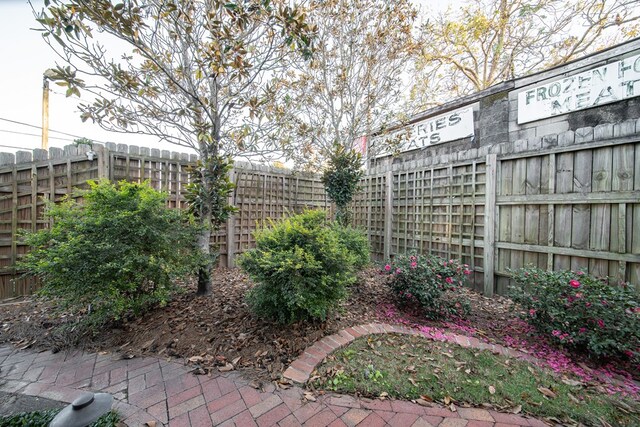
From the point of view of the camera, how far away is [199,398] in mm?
1629

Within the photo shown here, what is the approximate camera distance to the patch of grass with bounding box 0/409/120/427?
142 cm

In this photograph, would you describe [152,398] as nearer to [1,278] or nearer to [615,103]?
[1,278]

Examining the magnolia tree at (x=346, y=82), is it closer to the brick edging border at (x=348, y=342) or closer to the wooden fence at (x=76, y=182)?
the wooden fence at (x=76, y=182)

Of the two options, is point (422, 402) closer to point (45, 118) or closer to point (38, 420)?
point (38, 420)

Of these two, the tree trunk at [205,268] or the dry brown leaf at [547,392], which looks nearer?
the dry brown leaf at [547,392]

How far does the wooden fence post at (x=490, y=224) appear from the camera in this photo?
12.4 feet

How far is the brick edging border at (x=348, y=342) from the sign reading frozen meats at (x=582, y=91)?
157 inches

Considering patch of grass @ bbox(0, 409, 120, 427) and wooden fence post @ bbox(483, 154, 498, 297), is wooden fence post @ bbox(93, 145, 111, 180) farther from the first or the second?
wooden fence post @ bbox(483, 154, 498, 297)

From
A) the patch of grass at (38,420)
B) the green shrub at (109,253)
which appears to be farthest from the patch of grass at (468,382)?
the green shrub at (109,253)

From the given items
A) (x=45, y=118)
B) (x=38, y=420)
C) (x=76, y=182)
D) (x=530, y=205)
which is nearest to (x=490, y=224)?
(x=530, y=205)

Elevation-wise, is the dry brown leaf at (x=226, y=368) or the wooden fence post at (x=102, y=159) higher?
the wooden fence post at (x=102, y=159)

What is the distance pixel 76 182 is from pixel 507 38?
1257 cm

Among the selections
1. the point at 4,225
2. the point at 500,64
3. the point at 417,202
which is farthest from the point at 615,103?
the point at 4,225

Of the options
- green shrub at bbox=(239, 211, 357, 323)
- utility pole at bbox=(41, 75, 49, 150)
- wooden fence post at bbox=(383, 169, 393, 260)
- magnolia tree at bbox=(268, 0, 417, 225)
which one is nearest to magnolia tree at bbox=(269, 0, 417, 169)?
magnolia tree at bbox=(268, 0, 417, 225)
